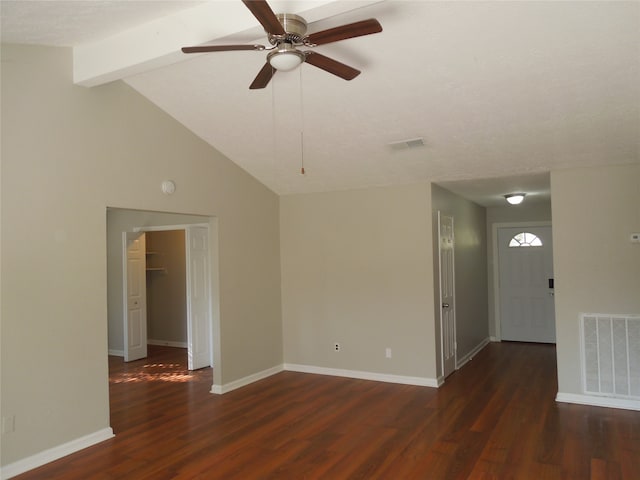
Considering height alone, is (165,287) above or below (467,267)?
below

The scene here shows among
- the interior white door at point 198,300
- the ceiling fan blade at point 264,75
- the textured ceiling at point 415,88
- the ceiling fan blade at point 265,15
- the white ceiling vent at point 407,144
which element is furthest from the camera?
the interior white door at point 198,300

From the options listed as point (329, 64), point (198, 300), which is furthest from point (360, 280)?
point (329, 64)

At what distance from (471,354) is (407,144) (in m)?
3.89

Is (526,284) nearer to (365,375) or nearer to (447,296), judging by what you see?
(447,296)

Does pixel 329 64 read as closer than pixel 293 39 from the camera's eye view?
No

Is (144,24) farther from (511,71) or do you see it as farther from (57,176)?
(511,71)

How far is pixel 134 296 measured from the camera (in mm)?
7402

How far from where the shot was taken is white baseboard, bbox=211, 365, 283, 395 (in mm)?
5406

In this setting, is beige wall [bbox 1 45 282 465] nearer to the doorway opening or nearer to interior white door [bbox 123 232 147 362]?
the doorway opening

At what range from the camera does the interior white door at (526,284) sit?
315 inches

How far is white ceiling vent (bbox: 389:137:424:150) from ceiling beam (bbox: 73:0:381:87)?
1.84 m

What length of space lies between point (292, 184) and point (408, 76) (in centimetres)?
276

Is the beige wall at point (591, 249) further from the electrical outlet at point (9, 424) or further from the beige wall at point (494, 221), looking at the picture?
the electrical outlet at point (9, 424)

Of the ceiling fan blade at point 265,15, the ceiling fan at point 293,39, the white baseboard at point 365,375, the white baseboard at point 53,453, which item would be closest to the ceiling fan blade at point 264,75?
the ceiling fan at point 293,39
